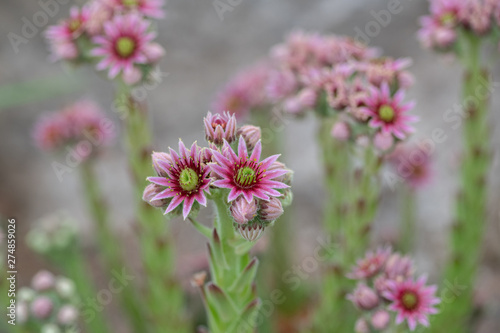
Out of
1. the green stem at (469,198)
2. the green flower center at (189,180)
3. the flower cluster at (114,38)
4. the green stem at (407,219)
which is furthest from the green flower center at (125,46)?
the green stem at (407,219)

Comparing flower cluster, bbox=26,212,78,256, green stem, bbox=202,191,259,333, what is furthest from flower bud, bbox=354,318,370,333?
flower cluster, bbox=26,212,78,256

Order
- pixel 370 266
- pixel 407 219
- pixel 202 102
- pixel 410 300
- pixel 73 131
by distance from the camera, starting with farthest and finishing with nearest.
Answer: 1. pixel 202 102
2. pixel 407 219
3. pixel 73 131
4. pixel 370 266
5. pixel 410 300

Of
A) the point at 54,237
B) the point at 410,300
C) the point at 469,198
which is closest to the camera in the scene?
the point at 410,300

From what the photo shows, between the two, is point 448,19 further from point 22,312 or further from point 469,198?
point 22,312

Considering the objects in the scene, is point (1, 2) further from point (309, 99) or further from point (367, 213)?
point (367, 213)

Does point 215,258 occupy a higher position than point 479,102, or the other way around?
point 479,102

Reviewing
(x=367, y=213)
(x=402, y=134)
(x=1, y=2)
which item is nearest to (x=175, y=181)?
(x=402, y=134)

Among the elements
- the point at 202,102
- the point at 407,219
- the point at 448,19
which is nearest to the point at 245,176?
the point at 448,19
